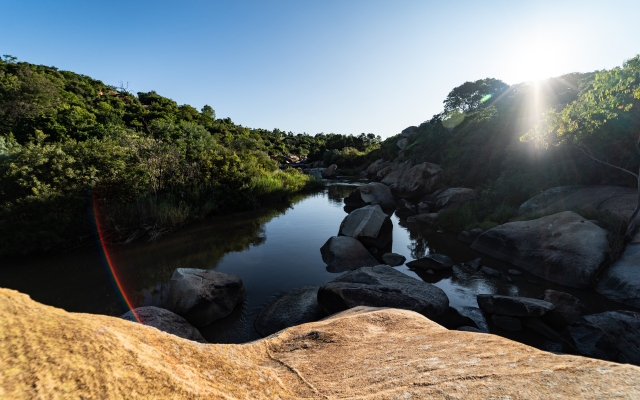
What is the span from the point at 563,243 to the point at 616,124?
23.5 feet

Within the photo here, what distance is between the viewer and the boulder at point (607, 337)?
4641 mm

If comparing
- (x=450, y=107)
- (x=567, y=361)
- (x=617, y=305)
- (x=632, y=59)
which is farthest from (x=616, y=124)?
(x=450, y=107)

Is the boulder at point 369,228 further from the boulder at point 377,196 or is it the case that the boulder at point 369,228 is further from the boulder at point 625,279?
the boulder at point 377,196

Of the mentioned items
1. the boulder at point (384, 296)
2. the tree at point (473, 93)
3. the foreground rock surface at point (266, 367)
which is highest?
the tree at point (473, 93)

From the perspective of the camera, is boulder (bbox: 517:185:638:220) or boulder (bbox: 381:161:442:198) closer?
boulder (bbox: 517:185:638:220)

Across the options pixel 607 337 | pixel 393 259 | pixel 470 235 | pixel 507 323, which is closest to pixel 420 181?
pixel 470 235

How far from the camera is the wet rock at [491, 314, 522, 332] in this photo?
594 cm

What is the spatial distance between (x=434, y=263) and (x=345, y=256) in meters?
3.26

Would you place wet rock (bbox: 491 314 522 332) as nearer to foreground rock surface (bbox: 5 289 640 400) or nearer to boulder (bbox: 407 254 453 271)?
boulder (bbox: 407 254 453 271)

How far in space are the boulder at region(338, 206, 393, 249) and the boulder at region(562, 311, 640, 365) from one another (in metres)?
6.83

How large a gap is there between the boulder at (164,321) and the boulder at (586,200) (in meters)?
13.3

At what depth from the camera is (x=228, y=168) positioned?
1809 centimetres

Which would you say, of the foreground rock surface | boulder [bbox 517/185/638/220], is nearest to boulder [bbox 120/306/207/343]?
the foreground rock surface

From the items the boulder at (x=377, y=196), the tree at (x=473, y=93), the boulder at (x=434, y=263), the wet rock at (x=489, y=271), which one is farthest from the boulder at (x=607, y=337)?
the tree at (x=473, y=93)
